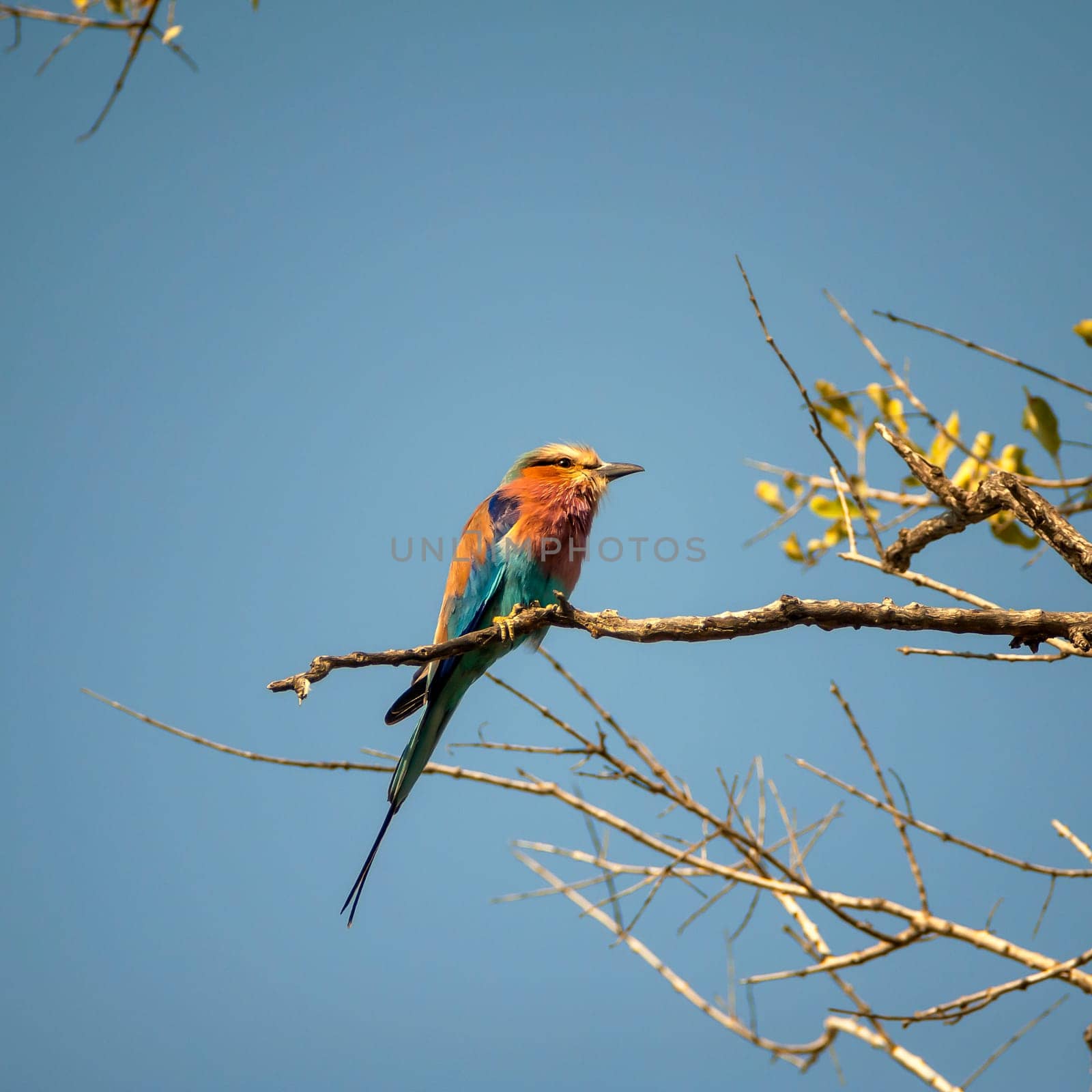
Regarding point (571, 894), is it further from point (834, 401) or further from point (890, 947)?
point (834, 401)

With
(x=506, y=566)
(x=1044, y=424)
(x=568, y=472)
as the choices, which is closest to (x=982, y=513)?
(x=1044, y=424)

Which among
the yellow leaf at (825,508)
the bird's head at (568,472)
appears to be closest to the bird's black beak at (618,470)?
the bird's head at (568,472)

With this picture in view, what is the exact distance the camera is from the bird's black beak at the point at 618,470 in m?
6.15

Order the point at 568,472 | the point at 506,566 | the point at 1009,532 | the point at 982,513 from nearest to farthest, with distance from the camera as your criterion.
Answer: the point at 982,513, the point at 1009,532, the point at 506,566, the point at 568,472

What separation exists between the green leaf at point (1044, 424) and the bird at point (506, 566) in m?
2.34

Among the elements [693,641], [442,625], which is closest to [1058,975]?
[693,641]

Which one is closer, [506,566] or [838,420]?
[838,420]

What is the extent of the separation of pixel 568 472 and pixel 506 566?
3.02 ft

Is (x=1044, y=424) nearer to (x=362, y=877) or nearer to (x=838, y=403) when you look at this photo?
(x=838, y=403)

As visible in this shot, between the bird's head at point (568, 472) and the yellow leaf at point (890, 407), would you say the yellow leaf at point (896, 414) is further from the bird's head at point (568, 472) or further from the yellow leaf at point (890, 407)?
the bird's head at point (568, 472)

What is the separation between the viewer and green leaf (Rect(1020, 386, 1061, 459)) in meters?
3.84

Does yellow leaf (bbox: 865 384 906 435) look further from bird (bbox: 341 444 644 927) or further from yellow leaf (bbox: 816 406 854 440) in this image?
bird (bbox: 341 444 644 927)

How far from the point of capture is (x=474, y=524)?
6.00 metres

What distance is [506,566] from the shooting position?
5492 mm
